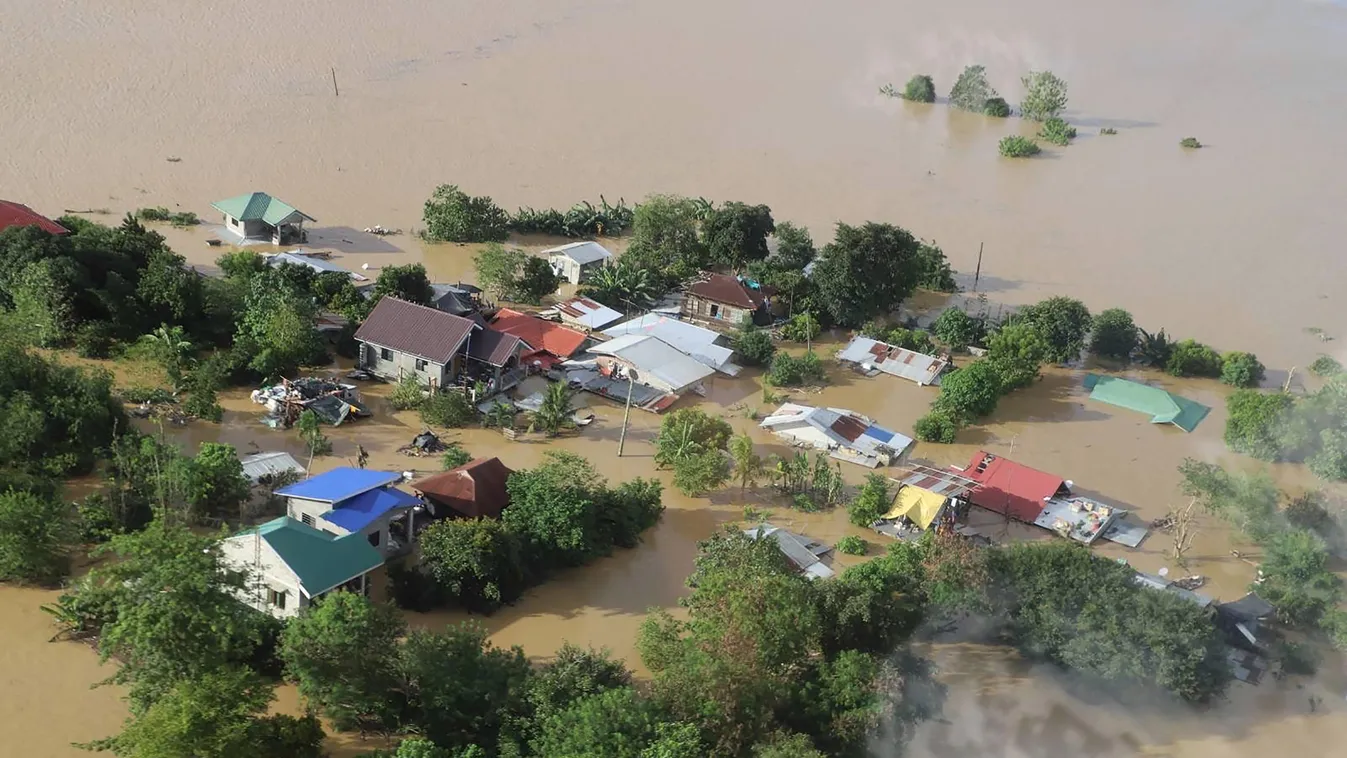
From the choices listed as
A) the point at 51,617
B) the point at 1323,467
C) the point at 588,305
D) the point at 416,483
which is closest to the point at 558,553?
the point at 416,483

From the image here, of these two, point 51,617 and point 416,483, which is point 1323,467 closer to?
point 416,483

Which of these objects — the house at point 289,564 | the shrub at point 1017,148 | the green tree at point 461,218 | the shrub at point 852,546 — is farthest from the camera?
the shrub at point 1017,148

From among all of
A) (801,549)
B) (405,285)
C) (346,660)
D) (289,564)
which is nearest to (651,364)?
(405,285)

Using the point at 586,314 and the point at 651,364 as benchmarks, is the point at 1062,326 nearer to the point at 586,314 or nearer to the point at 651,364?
the point at 651,364

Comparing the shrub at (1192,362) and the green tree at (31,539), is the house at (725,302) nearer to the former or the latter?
the shrub at (1192,362)

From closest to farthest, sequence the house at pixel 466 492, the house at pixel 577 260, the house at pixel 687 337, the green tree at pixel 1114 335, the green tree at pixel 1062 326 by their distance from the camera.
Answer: the house at pixel 466 492
the house at pixel 687 337
the green tree at pixel 1062 326
the green tree at pixel 1114 335
the house at pixel 577 260

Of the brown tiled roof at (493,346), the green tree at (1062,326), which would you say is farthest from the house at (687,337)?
the green tree at (1062,326)
